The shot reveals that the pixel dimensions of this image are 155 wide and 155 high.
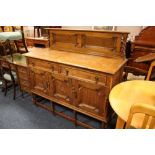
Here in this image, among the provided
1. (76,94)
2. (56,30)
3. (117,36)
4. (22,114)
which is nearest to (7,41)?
(56,30)

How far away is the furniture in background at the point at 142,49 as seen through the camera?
7.29ft

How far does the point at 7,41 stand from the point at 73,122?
1885 millimetres

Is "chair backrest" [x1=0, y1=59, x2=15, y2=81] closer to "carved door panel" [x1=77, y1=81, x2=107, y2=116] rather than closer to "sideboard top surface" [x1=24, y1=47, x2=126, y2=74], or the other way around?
"sideboard top surface" [x1=24, y1=47, x2=126, y2=74]

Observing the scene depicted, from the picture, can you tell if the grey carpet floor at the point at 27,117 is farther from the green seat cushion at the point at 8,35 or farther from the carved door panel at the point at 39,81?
the green seat cushion at the point at 8,35

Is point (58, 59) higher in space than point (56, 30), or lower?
lower

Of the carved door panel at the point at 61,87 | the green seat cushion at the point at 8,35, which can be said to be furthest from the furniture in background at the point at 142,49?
the green seat cushion at the point at 8,35

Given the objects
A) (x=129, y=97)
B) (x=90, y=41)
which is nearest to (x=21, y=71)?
(x=90, y=41)

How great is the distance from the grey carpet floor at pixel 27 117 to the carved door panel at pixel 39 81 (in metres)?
0.37

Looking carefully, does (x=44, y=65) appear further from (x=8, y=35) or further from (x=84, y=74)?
(x=8, y=35)

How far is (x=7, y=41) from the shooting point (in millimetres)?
2662

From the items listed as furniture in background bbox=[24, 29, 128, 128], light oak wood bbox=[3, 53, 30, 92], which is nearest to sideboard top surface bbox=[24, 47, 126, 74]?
furniture in background bbox=[24, 29, 128, 128]
